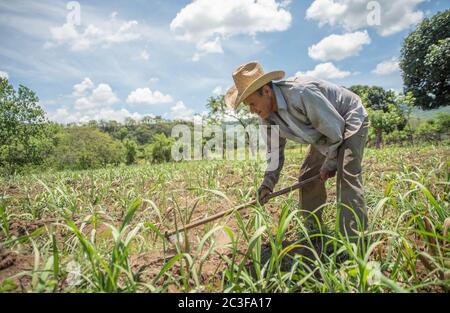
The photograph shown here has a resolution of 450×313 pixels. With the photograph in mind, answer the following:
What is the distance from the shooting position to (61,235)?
2471 millimetres

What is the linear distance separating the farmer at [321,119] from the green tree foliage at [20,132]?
85.3 feet

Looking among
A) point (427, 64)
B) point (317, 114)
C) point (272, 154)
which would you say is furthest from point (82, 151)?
point (317, 114)

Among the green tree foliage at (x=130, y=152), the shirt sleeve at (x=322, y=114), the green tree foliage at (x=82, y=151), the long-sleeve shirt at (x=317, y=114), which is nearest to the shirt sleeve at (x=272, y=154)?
the long-sleeve shirt at (x=317, y=114)

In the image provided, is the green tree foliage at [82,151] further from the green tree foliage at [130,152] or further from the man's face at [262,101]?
the man's face at [262,101]

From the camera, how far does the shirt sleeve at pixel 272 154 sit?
2621 mm

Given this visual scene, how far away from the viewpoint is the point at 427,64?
61.9 ft

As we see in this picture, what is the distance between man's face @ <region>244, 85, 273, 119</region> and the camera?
93.7 inches

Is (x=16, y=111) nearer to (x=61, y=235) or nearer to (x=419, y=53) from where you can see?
(x=61, y=235)

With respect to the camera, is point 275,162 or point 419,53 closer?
point 275,162

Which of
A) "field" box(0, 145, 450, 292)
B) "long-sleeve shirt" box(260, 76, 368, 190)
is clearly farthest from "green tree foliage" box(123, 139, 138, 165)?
"long-sleeve shirt" box(260, 76, 368, 190)

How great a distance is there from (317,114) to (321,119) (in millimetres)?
51
